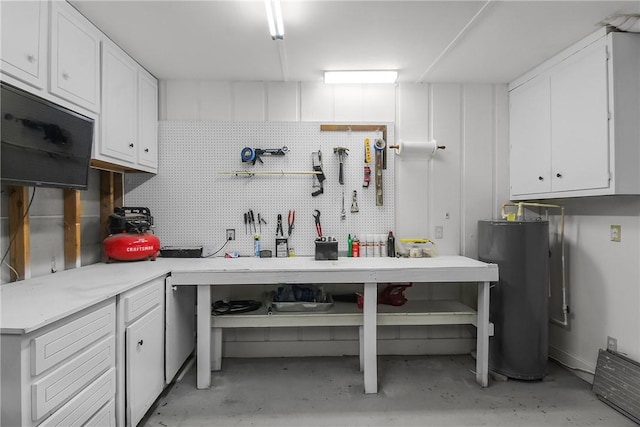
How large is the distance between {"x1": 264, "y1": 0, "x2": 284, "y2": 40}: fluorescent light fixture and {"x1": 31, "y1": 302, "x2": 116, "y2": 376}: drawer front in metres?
1.79

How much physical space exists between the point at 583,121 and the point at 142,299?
3090 millimetres

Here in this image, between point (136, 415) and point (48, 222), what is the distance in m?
1.33

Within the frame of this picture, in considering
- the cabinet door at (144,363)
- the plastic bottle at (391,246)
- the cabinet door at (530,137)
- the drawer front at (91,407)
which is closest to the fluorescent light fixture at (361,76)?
the cabinet door at (530,137)

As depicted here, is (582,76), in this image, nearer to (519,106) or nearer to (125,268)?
(519,106)

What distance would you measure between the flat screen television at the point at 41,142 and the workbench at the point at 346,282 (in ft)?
2.86

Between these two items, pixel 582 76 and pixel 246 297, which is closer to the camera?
pixel 582 76

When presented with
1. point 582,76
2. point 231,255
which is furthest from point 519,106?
point 231,255

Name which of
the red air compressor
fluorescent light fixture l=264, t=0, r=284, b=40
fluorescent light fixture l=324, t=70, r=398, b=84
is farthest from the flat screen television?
fluorescent light fixture l=324, t=70, r=398, b=84

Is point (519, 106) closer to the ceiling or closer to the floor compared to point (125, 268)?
closer to the ceiling

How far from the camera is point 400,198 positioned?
2.94m

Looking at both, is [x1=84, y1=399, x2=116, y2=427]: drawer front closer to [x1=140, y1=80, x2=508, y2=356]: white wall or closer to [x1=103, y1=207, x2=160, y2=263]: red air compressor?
[x1=103, y1=207, x2=160, y2=263]: red air compressor

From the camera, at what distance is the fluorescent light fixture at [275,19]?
1768 mm

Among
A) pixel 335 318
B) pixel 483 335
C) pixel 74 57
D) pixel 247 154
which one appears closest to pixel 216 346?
pixel 335 318

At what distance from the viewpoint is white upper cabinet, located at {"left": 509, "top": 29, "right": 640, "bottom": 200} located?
201 centimetres
